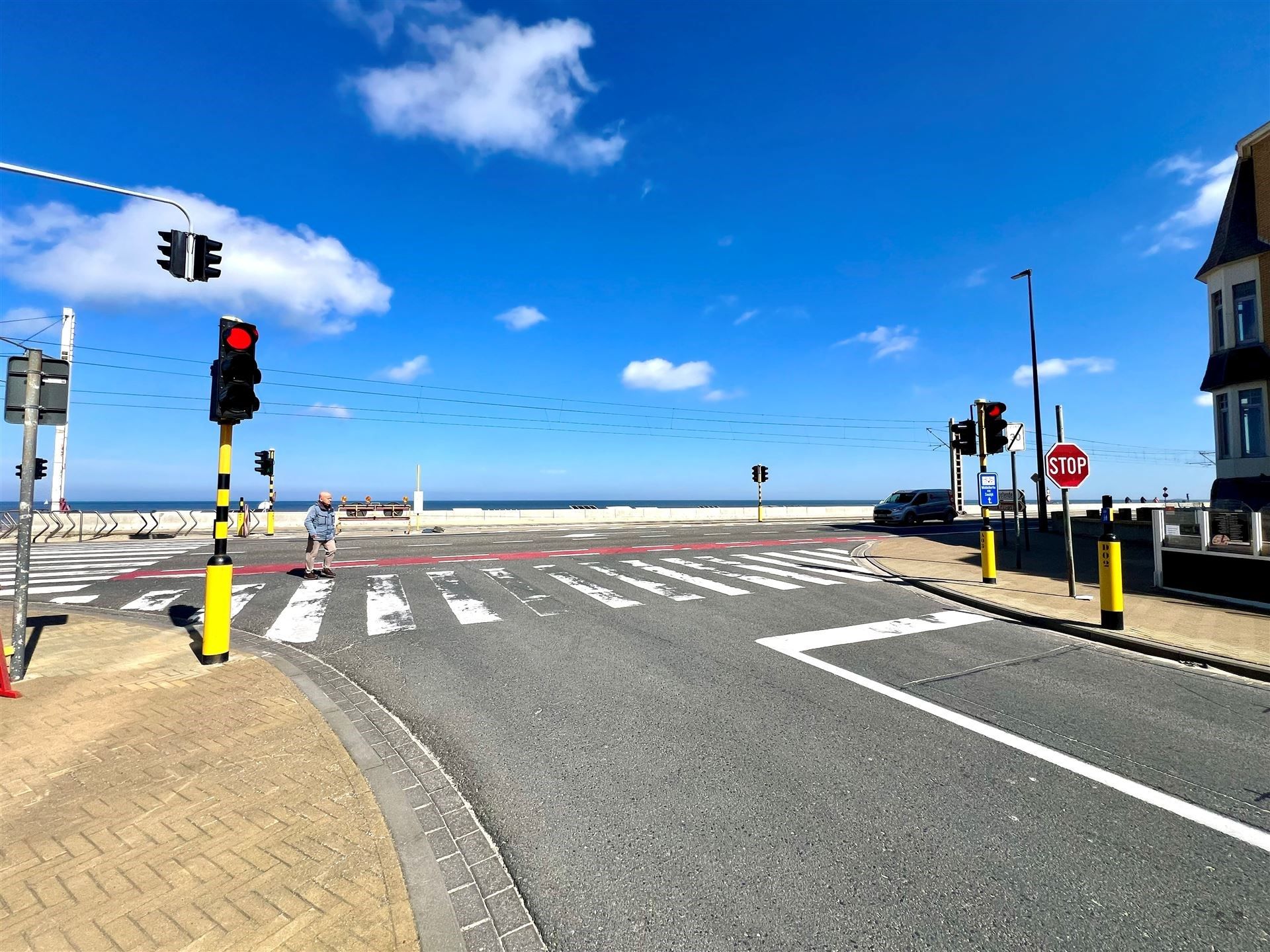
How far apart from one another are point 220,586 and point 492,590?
204 inches

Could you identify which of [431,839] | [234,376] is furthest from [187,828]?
[234,376]

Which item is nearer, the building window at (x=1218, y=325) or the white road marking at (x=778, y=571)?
the white road marking at (x=778, y=571)

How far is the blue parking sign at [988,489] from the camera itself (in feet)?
40.9

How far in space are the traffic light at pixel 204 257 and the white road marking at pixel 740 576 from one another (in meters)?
10.1

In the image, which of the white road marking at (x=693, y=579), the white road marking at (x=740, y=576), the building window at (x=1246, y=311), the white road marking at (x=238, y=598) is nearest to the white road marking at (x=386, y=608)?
the white road marking at (x=238, y=598)

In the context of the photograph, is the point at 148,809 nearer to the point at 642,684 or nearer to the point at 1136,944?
the point at 642,684

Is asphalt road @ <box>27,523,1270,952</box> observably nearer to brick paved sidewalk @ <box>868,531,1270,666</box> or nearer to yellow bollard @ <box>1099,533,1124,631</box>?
yellow bollard @ <box>1099,533,1124,631</box>

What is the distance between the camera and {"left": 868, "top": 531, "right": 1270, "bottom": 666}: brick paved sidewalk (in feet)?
23.1

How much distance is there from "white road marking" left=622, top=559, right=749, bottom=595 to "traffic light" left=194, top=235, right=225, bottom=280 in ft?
30.4

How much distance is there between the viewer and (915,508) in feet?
107

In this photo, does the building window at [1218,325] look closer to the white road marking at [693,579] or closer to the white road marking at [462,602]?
the white road marking at [693,579]

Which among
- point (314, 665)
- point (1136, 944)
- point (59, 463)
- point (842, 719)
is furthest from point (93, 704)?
point (59, 463)

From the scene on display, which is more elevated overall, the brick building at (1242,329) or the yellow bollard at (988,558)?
the brick building at (1242,329)

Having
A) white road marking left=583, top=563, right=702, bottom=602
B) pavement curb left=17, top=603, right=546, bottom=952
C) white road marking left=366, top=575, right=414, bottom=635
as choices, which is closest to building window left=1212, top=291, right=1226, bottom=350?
white road marking left=583, top=563, right=702, bottom=602
